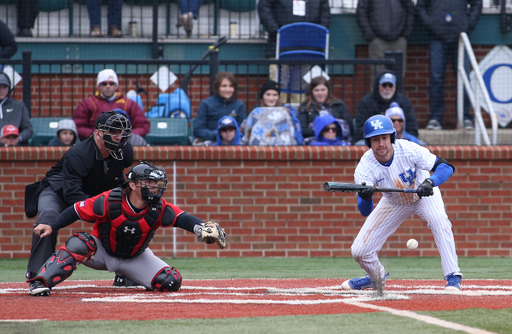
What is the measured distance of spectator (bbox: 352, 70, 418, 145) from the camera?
10.8 metres

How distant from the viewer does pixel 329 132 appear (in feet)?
35.6

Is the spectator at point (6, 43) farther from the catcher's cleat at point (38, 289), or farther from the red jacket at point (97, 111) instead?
the catcher's cleat at point (38, 289)

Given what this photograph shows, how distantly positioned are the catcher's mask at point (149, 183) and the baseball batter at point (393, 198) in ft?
5.51

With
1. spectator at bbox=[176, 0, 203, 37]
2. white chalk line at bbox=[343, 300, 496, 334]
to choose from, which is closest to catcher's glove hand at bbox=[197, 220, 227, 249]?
white chalk line at bbox=[343, 300, 496, 334]

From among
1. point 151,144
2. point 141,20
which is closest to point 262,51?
point 141,20

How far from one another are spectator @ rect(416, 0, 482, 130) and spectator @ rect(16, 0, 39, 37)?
6482 mm

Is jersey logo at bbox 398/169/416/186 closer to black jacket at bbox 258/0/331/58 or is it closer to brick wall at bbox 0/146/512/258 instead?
brick wall at bbox 0/146/512/258

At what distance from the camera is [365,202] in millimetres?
6430

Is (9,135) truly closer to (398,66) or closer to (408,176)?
(398,66)

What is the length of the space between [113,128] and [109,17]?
7.01m

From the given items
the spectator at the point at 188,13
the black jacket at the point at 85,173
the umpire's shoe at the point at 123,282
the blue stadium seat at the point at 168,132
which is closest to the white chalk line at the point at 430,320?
the umpire's shoe at the point at 123,282

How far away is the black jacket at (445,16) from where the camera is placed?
11.8 meters

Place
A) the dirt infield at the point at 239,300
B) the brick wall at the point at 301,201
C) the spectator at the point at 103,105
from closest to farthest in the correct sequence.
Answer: the dirt infield at the point at 239,300 < the spectator at the point at 103,105 < the brick wall at the point at 301,201


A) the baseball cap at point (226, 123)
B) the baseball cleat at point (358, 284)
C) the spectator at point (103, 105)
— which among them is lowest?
the baseball cleat at point (358, 284)
